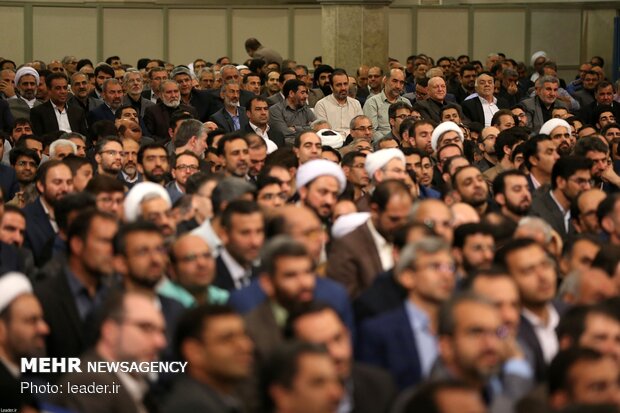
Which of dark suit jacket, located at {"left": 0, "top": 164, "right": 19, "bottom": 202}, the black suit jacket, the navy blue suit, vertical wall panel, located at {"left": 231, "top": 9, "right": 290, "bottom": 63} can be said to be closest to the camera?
the navy blue suit

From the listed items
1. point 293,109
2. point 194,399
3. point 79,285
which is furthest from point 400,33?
point 194,399

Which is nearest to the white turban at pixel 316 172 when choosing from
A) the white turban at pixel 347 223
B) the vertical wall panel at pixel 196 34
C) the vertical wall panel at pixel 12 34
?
the white turban at pixel 347 223

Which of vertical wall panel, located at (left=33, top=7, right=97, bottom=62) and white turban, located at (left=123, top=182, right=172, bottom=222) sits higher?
vertical wall panel, located at (left=33, top=7, right=97, bottom=62)

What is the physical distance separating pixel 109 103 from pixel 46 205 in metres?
6.23

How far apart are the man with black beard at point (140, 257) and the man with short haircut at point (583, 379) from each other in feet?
6.63

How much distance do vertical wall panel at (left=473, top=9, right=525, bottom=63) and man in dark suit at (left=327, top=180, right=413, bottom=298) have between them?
16.3 metres

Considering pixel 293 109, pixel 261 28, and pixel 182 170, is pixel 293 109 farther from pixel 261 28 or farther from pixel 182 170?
pixel 261 28

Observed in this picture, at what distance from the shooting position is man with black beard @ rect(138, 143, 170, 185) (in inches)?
441

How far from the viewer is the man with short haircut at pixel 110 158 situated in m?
11.5

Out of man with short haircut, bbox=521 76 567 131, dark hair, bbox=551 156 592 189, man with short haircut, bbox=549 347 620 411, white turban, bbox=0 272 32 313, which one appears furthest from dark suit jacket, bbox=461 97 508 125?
man with short haircut, bbox=549 347 620 411

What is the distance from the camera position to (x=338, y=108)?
16.3 metres

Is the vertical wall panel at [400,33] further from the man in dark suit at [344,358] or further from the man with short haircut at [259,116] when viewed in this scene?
the man in dark suit at [344,358]

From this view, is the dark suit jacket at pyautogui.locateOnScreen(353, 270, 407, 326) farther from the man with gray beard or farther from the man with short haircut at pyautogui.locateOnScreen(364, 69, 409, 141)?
the man with short haircut at pyautogui.locateOnScreen(364, 69, 409, 141)

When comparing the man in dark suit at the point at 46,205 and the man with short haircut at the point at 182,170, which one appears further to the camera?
the man with short haircut at the point at 182,170
